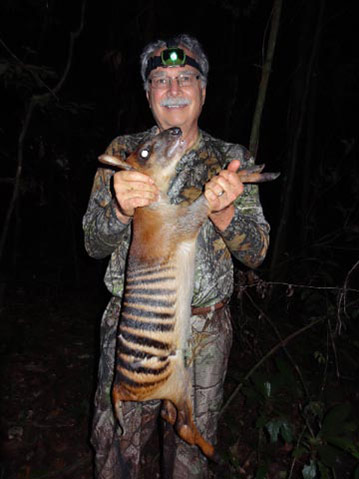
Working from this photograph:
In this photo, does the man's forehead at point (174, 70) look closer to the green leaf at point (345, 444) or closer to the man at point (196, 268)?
the man at point (196, 268)

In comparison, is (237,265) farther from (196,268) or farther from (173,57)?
(173,57)

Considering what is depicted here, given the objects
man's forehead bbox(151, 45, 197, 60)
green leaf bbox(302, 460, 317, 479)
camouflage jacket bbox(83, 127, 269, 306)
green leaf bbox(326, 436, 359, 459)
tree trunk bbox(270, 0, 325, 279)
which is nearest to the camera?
camouflage jacket bbox(83, 127, 269, 306)

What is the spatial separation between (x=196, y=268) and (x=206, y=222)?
0.34 meters

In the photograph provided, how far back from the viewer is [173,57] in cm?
251

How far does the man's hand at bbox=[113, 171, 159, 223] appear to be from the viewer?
188 cm

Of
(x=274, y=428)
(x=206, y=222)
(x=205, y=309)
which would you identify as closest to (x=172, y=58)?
(x=206, y=222)

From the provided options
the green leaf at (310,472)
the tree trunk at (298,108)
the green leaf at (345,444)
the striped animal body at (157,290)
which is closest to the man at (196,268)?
the striped animal body at (157,290)

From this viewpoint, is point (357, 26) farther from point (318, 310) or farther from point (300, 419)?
point (300, 419)

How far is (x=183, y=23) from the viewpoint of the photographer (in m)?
9.50

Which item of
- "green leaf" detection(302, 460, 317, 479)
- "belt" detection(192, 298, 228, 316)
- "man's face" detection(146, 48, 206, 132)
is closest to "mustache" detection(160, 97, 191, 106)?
"man's face" detection(146, 48, 206, 132)

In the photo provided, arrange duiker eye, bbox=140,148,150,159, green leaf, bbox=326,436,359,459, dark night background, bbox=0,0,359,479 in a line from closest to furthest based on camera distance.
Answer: duiker eye, bbox=140,148,150,159 < green leaf, bbox=326,436,359,459 < dark night background, bbox=0,0,359,479

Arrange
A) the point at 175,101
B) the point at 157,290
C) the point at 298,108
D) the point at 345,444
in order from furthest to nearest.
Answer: the point at 298,108 < the point at 345,444 < the point at 175,101 < the point at 157,290

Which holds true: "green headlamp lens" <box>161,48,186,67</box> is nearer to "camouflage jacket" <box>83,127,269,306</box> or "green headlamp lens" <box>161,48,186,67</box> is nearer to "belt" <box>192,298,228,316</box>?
"camouflage jacket" <box>83,127,269,306</box>

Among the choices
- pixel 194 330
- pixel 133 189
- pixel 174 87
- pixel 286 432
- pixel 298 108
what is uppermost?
pixel 298 108
